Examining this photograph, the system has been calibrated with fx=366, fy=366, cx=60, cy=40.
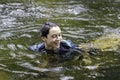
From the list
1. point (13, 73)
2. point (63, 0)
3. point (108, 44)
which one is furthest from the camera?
point (63, 0)

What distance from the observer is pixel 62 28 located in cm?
1036

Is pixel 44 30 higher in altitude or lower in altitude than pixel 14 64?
higher

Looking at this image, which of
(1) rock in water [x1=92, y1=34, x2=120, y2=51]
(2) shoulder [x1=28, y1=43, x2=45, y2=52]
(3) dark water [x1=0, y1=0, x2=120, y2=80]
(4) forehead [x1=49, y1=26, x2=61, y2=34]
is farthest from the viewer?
(1) rock in water [x1=92, y1=34, x2=120, y2=51]

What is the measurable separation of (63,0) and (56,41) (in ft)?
17.8

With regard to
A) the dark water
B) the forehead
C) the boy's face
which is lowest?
the dark water

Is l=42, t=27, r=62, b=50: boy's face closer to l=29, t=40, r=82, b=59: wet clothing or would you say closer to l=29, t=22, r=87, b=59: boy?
l=29, t=22, r=87, b=59: boy

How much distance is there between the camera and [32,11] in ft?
38.8

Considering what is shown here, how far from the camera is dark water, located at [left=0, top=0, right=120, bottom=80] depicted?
7.36 meters

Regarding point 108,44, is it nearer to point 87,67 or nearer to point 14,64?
point 87,67

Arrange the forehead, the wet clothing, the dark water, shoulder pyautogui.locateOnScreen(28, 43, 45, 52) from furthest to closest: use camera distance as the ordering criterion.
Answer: shoulder pyautogui.locateOnScreen(28, 43, 45, 52) < the wet clothing < the forehead < the dark water

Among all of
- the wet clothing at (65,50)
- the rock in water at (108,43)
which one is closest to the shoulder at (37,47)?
the wet clothing at (65,50)

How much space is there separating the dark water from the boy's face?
1.31 feet

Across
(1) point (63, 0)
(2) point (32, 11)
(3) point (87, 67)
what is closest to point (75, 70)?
(3) point (87, 67)

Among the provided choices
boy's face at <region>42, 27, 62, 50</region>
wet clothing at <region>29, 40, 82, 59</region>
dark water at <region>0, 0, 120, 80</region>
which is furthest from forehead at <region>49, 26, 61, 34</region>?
dark water at <region>0, 0, 120, 80</region>
